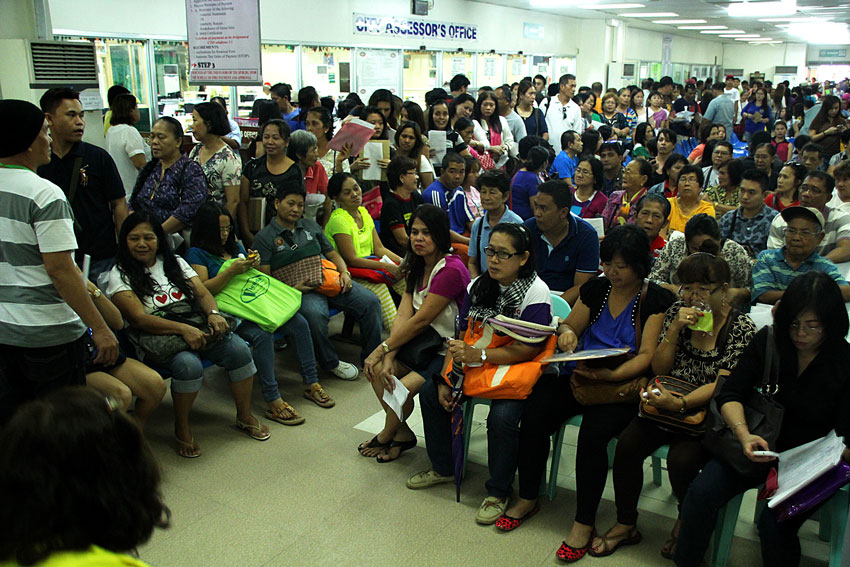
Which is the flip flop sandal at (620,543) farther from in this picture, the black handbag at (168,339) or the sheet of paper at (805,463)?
the black handbag at (168,339)

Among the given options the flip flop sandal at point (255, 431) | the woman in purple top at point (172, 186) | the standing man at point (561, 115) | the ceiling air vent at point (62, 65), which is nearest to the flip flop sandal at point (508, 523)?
the flip flop sandal at point (255, 431)

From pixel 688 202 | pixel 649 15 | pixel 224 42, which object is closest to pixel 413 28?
pixel 224 42

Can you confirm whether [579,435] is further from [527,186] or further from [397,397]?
[527,186]

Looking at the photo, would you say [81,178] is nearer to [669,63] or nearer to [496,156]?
[496,156]

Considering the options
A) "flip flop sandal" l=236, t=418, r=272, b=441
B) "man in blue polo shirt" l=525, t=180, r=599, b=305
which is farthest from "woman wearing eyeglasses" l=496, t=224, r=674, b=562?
"flip flop sandal" l=236, t=418, r=272, b=441

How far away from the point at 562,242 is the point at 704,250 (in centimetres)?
74

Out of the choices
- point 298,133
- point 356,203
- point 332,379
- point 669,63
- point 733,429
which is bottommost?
point 332,379

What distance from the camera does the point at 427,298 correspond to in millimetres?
3342

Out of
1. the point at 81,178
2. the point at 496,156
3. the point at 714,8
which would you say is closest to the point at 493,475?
the point at 81,178

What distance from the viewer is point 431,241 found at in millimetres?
3438

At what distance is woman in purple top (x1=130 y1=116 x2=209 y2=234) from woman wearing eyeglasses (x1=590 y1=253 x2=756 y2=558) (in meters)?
2.88

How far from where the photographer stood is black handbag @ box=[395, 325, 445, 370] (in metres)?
3.41

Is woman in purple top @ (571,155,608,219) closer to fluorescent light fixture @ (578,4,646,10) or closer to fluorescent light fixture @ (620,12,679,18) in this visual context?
fluorescent light fixture @ (578,4,646,10)

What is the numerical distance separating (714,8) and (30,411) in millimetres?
17305
